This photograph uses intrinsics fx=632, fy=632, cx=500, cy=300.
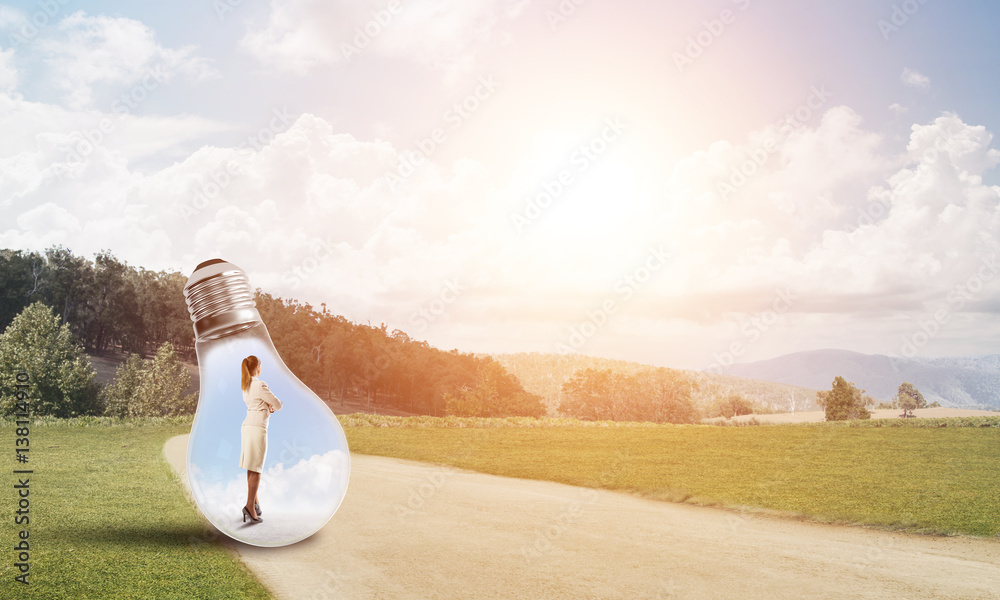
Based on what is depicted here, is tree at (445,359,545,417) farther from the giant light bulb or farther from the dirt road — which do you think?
the giant light bulb

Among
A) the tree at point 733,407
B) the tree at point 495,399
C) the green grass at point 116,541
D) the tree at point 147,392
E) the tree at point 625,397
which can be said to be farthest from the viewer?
the tree at point 733,407

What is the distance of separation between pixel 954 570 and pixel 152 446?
22448 mm

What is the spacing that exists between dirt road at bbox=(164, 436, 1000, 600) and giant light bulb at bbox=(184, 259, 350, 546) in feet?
7.95

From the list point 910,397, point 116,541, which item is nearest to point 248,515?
point 116,541

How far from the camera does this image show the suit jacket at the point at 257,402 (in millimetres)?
4551

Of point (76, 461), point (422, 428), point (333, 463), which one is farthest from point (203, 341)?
point (422, 428)

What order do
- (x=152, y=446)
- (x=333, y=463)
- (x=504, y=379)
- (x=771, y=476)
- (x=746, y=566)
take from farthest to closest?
(x=504, y=379)
(x=152, y=446)
(x=771, y=476)
(x=746, y=566)
(x=333, y=463)

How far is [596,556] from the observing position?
8.78m

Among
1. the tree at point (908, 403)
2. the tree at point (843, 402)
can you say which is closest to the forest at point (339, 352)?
the tree at point (843, 402)

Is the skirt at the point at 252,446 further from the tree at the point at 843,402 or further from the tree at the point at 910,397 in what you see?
the tree at the point at 910,397

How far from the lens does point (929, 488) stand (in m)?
16.6

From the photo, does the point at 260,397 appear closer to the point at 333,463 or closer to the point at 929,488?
the point at 333,463

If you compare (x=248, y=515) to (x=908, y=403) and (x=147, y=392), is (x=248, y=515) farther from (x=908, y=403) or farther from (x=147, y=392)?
(x=908, y=403)

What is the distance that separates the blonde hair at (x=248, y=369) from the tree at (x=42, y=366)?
3329 cm
